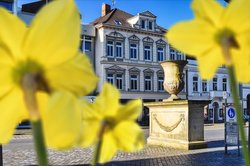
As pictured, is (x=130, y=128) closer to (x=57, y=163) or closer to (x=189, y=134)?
(x=57, y=163)

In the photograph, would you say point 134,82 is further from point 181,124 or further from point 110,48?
point 181,124

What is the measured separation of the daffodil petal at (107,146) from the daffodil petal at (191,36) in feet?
0.40

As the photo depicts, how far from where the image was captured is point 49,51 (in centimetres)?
36

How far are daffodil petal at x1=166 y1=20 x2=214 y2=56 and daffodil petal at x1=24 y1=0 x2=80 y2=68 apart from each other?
0.11 meters

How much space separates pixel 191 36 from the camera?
43 cm

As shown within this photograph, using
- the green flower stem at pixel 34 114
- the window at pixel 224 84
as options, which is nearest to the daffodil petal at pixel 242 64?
the green flower stem at pixel 34 114

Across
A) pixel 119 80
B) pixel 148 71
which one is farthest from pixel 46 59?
pixel 148 71

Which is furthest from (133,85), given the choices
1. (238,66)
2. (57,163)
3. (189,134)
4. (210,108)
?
(238,66)

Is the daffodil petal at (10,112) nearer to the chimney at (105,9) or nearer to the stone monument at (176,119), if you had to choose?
the stone monument at (176,119)

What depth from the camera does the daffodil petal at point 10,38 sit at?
1.17ft

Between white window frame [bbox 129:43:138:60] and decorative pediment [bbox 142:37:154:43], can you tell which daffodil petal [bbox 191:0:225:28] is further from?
decorative pediment [bbox 142:37:154:43]

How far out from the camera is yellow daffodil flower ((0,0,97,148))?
1.11ft

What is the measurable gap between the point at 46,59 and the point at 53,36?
2 cm

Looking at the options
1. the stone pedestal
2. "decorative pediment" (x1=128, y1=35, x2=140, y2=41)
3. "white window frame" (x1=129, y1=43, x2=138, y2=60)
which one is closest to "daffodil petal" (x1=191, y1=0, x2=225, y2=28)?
the stone pedestal
